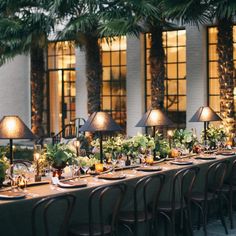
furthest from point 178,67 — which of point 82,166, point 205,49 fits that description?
point 82,166

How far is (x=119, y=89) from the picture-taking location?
1955 centimetres

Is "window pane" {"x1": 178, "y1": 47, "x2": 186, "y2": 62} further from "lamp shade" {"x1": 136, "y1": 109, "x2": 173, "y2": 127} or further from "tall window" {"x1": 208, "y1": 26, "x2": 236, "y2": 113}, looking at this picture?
"lamp shade" {"x1": 136, "y1": 109, "x2": 173, "y2": 127}

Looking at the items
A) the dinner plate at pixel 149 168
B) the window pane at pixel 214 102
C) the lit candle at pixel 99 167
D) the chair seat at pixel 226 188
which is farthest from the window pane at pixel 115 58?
the lit candle at pixel 99 167

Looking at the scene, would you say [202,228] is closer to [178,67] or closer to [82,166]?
[82,166]

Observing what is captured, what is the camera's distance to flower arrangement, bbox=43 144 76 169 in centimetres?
704

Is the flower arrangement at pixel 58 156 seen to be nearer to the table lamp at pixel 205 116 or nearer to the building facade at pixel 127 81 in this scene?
the table lamp at pixel 205 116

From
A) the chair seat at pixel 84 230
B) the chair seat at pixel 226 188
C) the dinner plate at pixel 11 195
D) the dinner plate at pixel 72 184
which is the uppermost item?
the dinner plate at pixel 72 184

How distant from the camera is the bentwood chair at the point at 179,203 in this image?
287 inches

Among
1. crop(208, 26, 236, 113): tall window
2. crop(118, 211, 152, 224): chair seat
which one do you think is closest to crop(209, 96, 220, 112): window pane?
crop(208, 26, 236, 113): tall window

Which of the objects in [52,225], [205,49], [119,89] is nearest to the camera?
[52,225]

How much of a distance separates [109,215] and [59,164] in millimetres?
883

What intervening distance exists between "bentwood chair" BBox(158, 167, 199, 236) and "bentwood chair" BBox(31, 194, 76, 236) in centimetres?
162

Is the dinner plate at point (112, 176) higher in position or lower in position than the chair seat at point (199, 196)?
higher

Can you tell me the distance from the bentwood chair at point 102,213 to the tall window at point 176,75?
11.4m
